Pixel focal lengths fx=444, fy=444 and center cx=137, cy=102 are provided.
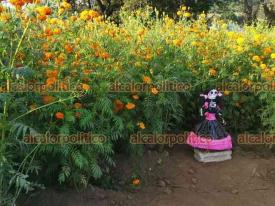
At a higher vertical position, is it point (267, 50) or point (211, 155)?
point (267, 50)

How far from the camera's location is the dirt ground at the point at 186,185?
3.50m

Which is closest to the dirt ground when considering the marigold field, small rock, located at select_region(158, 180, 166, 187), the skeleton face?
small rock, located at select_region(158, 180, 166, 187)

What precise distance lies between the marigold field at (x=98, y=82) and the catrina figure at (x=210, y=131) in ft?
0.72

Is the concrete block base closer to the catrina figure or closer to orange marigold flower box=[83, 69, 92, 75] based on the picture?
the catrina figure

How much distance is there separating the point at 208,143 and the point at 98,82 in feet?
4.65

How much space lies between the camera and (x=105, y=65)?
371cm

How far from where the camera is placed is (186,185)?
405 centimetres

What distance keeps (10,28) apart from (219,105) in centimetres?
265

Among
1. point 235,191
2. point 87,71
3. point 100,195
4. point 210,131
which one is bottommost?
point 235,191

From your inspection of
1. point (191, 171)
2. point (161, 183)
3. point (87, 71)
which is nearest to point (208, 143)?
point (191, 171)

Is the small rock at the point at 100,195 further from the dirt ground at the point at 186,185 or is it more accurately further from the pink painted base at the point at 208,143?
the pink painted base at the point at 208,143

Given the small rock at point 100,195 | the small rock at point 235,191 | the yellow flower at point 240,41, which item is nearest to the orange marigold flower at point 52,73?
the small rock at point 100,195

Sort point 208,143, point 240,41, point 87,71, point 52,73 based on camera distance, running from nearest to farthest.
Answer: point 52,73 < point 87,71 < point 208,143 < point 240,41

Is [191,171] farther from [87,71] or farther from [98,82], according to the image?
[87,71]
